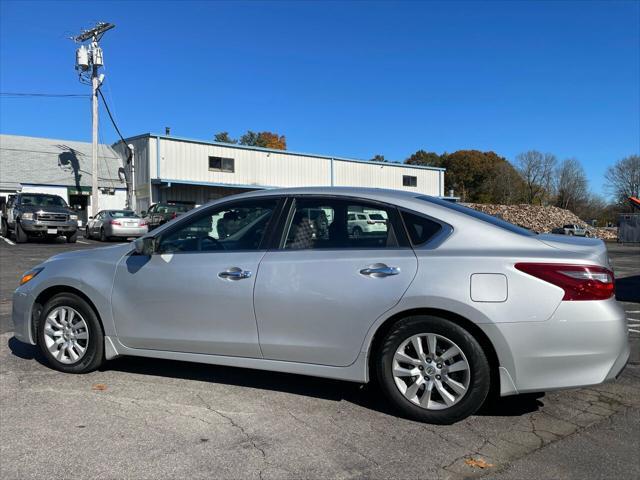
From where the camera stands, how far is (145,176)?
31.7 m

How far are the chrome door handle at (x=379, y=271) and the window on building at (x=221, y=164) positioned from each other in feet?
101

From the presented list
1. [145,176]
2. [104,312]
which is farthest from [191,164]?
[104,312]

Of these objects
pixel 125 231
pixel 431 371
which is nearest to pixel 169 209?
pixel 125 231

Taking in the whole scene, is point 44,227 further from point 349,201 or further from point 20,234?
point 349,201

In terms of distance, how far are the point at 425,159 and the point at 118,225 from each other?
227 ft

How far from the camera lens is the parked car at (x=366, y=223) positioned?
3.96 m

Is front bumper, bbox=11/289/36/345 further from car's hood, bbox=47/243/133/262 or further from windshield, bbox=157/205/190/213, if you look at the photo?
windshield, bbox=157/205/190/213

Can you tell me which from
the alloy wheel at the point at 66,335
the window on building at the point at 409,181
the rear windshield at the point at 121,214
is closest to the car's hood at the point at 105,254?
the alloy wheel at the point at 66,335

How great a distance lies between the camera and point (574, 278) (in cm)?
346

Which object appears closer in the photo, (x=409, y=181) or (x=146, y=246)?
(x=146, y=246)

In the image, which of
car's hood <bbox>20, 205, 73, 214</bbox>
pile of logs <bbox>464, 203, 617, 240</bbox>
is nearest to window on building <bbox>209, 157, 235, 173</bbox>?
car's hood <bbox>20, 205, 73, 214</bbox>

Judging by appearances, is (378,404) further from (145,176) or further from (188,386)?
(145,176)

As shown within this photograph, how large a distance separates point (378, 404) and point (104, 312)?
2.42 m

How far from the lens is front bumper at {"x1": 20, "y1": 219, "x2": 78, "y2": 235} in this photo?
63.2ft
